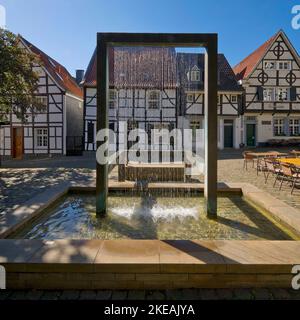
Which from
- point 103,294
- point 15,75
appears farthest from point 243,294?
point 15,75

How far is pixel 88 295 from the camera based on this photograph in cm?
298

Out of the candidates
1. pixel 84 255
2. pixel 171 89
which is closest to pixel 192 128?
pixel 171 89

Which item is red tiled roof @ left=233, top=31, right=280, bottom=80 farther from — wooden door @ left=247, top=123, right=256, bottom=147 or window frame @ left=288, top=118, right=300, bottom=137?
window frame @ left=288, top=118, right=300, bottom=137

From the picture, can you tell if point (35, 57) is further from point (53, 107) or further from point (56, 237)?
point (56, 237)

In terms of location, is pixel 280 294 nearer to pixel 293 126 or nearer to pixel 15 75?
pixel 15 75

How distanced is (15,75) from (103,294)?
13783mm

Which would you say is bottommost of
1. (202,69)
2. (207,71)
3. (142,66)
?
(207,71)

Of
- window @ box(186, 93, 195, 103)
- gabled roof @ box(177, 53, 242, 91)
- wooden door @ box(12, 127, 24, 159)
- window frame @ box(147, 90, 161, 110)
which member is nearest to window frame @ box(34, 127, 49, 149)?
wooden door @ box(12, 127, 24, 159)

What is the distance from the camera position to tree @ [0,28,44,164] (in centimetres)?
1330

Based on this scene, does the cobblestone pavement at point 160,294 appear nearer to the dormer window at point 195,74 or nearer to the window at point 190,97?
the window at point 190,97

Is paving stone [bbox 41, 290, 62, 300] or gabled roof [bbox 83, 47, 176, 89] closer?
paving stone [bbox 41, 290, 62, 300]

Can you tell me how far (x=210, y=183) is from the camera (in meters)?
5.62

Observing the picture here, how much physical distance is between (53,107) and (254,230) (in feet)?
68.1

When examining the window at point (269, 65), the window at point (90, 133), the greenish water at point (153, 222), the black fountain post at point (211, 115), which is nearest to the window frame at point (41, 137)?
the window at point (90, 133)
